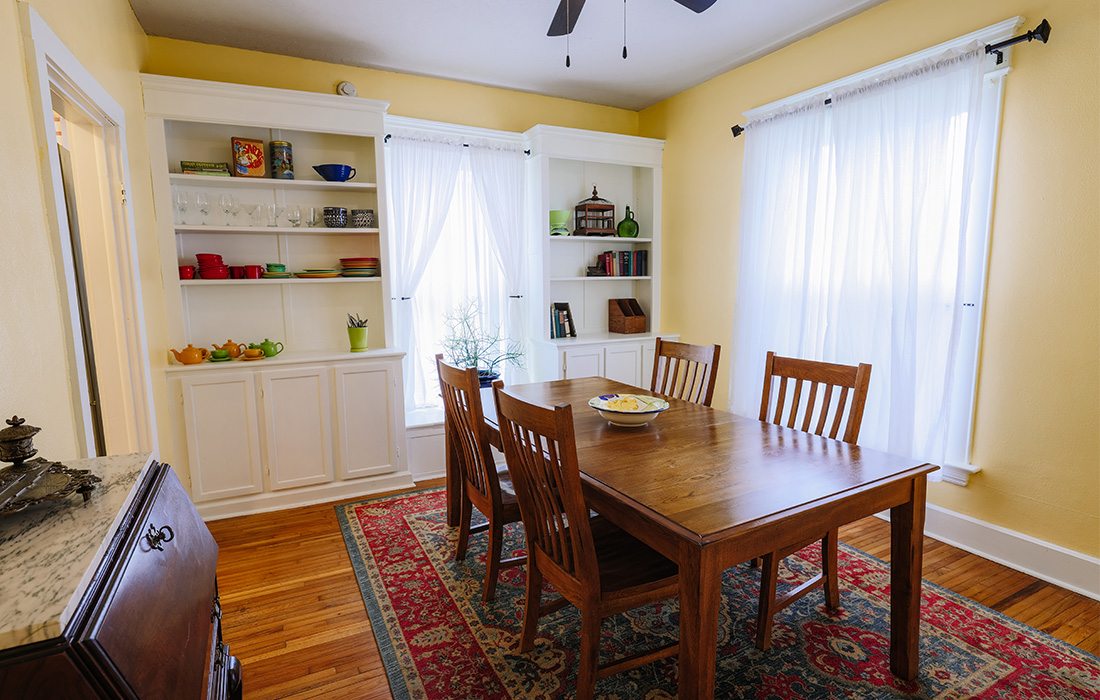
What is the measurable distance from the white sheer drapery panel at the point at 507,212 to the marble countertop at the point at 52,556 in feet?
10.7

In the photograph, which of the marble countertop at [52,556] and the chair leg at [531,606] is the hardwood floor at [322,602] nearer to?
the chair leg at [531,606]

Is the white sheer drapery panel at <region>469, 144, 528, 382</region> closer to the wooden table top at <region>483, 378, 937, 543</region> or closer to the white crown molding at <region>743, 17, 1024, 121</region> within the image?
the white crown molding at <region>743, 17, 1024, 121</region>

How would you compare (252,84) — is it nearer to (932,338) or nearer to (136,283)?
(136,283)

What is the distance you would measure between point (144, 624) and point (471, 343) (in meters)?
3.26

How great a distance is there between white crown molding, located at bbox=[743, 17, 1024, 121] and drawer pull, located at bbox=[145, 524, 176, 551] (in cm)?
345

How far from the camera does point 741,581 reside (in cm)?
243

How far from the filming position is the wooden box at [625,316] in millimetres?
4543

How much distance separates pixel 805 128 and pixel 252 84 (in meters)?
3.37

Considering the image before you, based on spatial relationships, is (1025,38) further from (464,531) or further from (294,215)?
(294,215)

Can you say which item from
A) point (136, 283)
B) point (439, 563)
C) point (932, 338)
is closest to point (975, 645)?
point (932, 338)

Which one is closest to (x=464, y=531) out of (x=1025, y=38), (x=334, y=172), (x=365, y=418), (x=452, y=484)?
(x=452, y=484)

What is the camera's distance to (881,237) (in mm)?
2963

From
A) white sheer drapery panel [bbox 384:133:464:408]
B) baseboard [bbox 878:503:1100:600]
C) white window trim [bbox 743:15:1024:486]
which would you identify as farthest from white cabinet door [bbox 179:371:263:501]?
white window trim [bbox 743:15:1024:486]

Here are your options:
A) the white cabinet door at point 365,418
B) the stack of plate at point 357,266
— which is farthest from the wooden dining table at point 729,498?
the stack of plate at point 357,266
